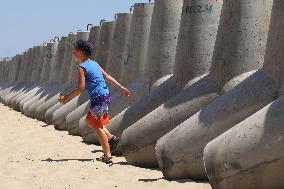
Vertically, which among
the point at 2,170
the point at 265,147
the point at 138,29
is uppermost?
the point at 138,29

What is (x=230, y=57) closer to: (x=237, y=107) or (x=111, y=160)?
(x=237, y=107)

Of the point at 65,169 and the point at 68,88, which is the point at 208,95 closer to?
the point at 65,169

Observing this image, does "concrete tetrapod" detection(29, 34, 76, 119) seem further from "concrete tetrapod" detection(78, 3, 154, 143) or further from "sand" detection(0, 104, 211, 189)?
"sand" detection(0, 104, 211, 189)

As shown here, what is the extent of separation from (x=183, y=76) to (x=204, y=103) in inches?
37.9

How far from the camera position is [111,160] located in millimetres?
7281

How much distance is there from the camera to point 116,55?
12.0 meters

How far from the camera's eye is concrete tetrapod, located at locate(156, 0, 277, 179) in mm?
5781

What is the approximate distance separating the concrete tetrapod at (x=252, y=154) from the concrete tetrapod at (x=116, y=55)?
246 inches

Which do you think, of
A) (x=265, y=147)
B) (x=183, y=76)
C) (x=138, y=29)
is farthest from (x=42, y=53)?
(x=265, y=147)

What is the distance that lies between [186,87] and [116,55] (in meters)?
4.58

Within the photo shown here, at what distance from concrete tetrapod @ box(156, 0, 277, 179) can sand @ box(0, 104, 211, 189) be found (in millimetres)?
234

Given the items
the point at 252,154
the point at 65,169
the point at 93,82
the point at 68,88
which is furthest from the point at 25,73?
the point at 252,154

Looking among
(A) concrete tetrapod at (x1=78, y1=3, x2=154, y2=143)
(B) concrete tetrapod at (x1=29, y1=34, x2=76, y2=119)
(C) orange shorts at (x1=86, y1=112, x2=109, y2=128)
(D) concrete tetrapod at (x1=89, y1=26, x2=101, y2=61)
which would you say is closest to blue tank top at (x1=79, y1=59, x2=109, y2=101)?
(C) orange shorts at (x1=86, y1=112, x2=109, y2=128)

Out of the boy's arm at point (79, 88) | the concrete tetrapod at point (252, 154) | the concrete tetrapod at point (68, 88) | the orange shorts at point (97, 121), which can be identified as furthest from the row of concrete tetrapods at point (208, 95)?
the concrete tetrapod at point (68, 88)
